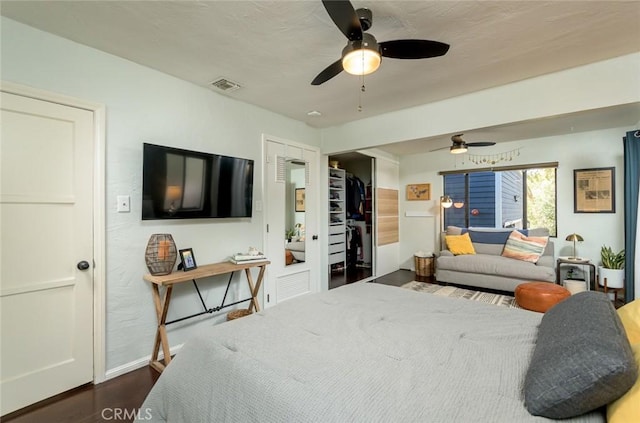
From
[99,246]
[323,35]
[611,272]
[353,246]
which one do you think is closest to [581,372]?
[323,35]

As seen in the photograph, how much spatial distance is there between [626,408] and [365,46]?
1.76m

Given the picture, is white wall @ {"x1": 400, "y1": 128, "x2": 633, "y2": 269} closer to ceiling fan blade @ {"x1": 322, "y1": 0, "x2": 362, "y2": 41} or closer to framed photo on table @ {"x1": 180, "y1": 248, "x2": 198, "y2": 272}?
ceiling fan blade @ {"x1": 322, "y1": 0, "x2": 362, "y2": 41}

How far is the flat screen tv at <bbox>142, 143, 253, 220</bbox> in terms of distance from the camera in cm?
231

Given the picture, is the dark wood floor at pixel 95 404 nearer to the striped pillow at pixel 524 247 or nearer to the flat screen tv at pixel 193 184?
the flat screen tv at pixel 193 184

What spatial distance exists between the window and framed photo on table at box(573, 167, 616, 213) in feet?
1.00

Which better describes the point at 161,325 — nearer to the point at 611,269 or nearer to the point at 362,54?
the point at 362,54

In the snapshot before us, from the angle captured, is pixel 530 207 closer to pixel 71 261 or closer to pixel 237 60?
pixel 237 60

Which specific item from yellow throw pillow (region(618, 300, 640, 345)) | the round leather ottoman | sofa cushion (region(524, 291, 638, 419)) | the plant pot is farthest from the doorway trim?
the plant pot

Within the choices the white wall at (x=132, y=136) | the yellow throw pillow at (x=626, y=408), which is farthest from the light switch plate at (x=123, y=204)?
the yellow throw pillow at (x=626, y=408)

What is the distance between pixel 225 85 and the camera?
105 inches

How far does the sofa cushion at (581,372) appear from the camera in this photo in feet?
2.62

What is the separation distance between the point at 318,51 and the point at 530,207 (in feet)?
15.4

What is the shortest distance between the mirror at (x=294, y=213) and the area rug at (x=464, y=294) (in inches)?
80.2

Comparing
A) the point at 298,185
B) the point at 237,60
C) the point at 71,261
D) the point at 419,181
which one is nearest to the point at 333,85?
the point at 237,60
